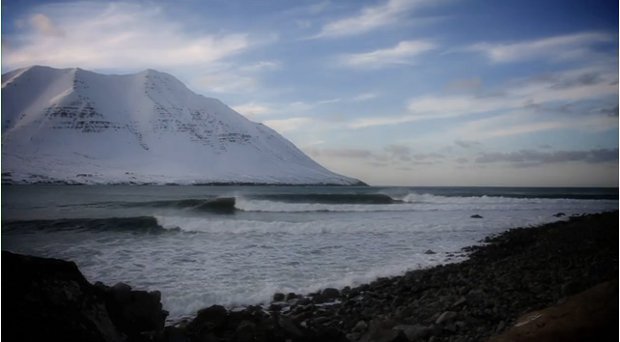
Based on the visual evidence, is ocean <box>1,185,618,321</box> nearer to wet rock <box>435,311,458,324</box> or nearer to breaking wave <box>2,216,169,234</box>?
breaking wave <box>2,216,169,234</box>

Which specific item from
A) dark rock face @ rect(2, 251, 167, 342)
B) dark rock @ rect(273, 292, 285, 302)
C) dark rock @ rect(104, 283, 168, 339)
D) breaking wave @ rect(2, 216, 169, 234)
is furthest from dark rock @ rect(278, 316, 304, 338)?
breaking wave @ rect(2, 216, 169, 234)

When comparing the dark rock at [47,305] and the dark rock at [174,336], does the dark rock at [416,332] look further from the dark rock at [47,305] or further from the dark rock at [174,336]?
the dark rock at [47,305]

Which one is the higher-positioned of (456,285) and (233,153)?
(233,153)

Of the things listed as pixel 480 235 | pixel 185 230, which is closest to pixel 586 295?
pixel 480 235

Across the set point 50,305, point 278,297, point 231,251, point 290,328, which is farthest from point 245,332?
point 231,251

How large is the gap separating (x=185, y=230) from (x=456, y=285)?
1127 centimetres

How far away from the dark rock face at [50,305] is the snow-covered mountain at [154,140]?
6037cm

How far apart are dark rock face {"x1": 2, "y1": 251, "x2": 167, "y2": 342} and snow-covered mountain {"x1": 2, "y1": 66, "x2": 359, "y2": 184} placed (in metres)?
60.4

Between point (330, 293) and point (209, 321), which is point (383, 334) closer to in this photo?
point (209, 321)

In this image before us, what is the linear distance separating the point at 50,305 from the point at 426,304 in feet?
15.0

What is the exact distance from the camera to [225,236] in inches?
492

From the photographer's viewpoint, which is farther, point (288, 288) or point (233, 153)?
point (233, 153)

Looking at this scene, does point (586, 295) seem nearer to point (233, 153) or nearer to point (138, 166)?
point (138, 166)

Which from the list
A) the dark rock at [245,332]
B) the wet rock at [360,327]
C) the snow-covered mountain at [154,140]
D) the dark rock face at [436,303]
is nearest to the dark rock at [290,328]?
the dark rock face at [436,303]
